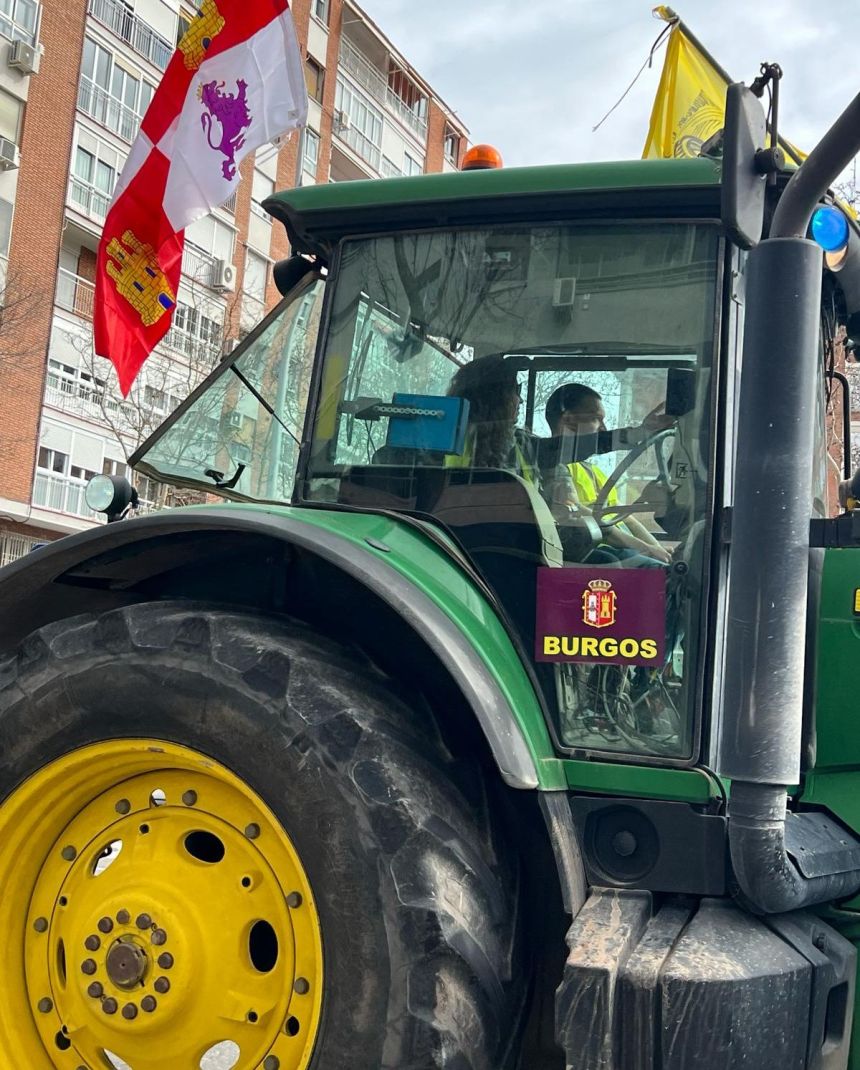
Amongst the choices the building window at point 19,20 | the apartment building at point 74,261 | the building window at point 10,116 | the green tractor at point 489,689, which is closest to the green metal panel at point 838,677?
the green tractor at point 489,689

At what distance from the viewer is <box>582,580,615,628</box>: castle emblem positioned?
7.83ft

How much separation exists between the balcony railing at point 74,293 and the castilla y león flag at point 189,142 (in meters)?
21.2

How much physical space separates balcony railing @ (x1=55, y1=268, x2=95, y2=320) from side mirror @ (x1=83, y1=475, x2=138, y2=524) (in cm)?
2236

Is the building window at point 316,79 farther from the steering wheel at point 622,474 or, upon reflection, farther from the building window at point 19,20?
the steering wheel at point 622,474

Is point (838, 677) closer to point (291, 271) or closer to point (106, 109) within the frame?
point (291, 271)

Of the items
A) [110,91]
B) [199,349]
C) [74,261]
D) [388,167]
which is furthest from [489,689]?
[388,167]

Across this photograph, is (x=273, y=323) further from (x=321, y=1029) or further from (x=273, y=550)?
(x=321, y=1029)

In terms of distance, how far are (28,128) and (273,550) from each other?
2405cm

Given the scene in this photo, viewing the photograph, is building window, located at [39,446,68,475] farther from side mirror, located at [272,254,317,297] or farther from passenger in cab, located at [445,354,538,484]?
passenger in cab, located at [445,354,538,484]

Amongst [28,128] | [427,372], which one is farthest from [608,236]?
[28,128]

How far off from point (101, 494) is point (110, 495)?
4cm

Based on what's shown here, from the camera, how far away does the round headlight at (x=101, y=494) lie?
3115mm

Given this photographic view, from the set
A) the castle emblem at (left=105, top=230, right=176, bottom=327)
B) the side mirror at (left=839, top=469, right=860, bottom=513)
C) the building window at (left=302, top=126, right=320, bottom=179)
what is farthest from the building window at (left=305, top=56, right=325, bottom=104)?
the side mirror at (left=839, top=469, right=860, bottom=513)

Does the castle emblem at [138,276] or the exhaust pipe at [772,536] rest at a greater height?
the castle emblem at [138,276]
